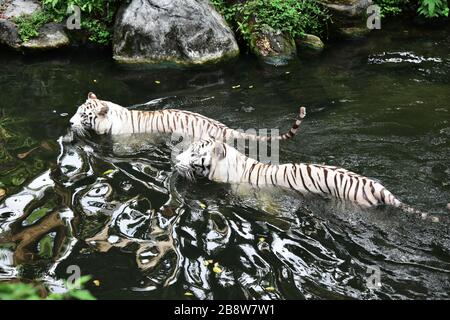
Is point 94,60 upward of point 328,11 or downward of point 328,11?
downward

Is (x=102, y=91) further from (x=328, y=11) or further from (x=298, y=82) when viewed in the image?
(x=328, y=11)

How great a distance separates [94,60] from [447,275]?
715 centimetres

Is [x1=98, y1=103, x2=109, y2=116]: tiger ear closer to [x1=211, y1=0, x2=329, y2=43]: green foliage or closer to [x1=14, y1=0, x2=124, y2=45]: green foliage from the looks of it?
[x1=14, y1=0, x2=124, y2=45]: green foliage

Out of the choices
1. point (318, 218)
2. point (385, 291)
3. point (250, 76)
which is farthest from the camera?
point (250, 76)

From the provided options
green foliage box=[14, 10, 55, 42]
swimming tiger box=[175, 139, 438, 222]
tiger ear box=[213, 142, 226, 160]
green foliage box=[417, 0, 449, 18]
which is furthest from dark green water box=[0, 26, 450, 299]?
green foliage box=[417, 0, 449, 18]

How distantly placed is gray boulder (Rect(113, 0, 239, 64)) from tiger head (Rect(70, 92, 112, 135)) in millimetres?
2561

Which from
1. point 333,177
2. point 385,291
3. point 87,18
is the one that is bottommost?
point 385,291

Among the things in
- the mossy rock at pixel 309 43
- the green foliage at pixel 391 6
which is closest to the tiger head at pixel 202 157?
the mossy rock at pixel 309 43

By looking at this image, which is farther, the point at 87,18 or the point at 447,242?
the point at 87,18

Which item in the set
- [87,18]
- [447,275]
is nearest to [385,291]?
[447,275]

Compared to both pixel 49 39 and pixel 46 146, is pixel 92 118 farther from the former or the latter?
pixel 49 39

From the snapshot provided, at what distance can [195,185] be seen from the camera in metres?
5.82

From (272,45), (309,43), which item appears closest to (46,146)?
(272,45)

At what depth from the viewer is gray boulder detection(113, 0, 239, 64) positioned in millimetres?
9117
